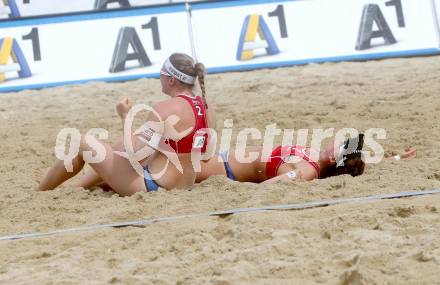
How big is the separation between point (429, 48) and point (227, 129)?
3.45m

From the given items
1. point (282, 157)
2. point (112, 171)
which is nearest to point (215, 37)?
point (282, 157)

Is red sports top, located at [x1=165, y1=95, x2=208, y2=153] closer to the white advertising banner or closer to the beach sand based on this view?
the beach sand

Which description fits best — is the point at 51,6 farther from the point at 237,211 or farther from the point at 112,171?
the point at 237,211

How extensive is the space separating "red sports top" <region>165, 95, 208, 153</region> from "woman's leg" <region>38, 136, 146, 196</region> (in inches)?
12.7

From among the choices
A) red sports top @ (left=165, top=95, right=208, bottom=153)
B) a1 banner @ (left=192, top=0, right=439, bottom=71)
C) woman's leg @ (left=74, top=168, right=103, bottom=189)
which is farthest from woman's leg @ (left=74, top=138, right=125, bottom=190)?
a1 banner @ (left=192, top=0, right=439, bottom=71)

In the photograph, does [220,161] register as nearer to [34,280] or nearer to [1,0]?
[34,280]

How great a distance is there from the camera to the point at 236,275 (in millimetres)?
3582

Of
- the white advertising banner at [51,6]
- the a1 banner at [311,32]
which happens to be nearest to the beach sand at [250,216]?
the a1 banner at [311,32]

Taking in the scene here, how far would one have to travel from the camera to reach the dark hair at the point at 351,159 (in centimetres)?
553

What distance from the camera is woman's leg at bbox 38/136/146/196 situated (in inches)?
209

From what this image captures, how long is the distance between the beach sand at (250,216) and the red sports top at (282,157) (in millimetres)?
397

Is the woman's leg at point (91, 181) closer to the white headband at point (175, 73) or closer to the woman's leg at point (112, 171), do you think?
the woman's leg at point (112, 171)

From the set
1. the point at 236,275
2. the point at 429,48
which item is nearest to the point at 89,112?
the point at 429,48

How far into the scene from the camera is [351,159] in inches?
219
